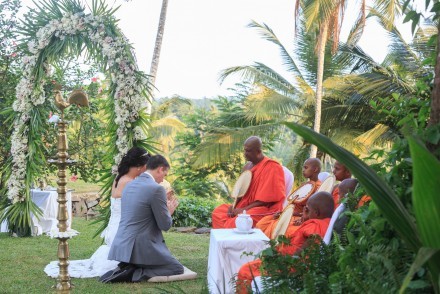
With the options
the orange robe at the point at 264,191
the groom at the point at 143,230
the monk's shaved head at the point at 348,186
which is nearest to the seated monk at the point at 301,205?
the orange robe at the point at 264,191

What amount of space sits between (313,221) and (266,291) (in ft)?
7.75

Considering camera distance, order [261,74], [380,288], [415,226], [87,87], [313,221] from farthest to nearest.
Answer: [261,74] < [87,87] < [313,221] < [380,288] < [415,226]

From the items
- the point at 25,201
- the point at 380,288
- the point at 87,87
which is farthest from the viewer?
the point at 87,87

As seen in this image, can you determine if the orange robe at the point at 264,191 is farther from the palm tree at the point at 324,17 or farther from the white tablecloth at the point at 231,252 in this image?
the palm tree at the point at 324,17

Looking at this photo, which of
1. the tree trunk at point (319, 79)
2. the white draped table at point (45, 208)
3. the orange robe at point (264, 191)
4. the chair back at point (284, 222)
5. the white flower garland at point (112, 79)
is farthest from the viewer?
the tree trunk at point (319, 79)

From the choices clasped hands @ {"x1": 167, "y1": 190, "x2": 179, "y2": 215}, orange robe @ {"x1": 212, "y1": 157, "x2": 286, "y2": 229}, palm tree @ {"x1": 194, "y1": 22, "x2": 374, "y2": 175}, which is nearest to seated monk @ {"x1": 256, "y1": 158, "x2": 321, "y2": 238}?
orange robe @ {"x1": 212, "y1": 157, "x2": 286, "y2": 229}

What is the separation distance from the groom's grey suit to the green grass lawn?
0.88 feet

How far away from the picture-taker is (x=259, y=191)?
27.1 ft

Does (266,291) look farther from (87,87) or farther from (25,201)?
(87,87)

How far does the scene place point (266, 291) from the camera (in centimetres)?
311

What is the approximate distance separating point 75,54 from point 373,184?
780cm

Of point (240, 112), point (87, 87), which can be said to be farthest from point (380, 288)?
point (240, 112)

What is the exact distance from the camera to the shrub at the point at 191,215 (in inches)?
532

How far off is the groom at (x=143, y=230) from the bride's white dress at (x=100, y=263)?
1.12 feet
